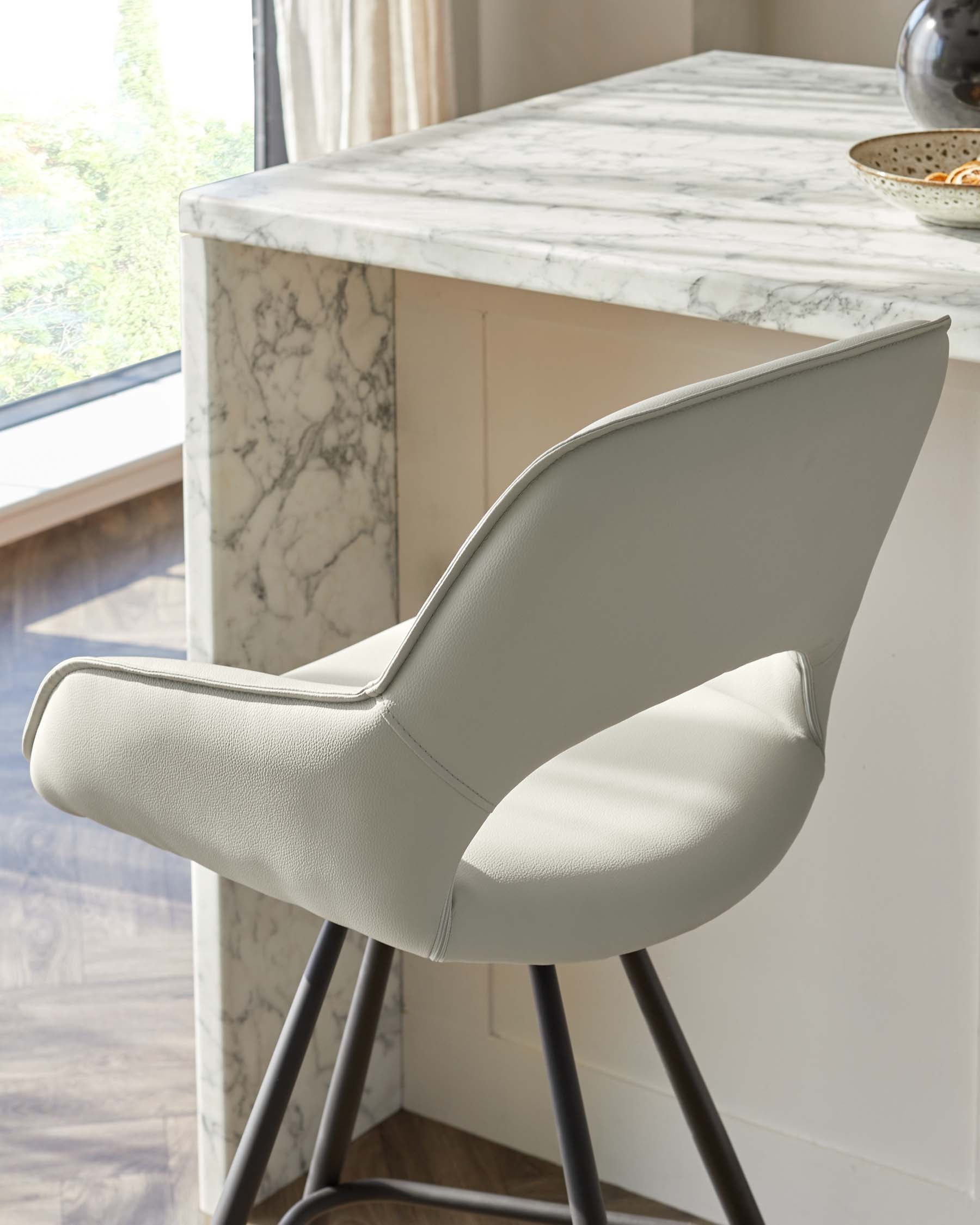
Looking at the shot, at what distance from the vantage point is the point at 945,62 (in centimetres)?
156

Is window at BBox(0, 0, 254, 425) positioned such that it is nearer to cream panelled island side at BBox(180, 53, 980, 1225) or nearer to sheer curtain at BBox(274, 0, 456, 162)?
sheer curtain at BBox(274, 0, 456, 162)

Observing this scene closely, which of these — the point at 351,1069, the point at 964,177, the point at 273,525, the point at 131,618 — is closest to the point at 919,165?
the point at 964,177

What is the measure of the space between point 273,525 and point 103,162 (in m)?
2.29

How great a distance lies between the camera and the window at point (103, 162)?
11.3ft

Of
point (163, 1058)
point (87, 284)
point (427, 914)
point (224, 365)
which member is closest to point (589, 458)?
point (427, 914)

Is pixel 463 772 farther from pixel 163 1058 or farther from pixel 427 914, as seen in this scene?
pixel 163 1058

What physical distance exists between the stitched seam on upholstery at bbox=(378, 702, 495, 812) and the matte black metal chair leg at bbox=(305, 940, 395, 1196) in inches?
17.5

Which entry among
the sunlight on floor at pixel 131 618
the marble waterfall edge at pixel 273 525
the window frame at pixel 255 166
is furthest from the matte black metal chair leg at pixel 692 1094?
the window frame at pixel 255 166

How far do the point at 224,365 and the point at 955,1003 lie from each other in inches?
35.9

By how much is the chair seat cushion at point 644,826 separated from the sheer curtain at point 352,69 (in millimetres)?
2595

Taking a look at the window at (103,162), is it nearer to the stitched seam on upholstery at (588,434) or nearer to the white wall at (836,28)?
the white wall at (836,28)

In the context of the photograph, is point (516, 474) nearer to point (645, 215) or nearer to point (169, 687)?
point (645, 215)

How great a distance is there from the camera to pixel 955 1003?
1.51 m

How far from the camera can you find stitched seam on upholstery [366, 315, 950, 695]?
830mm
